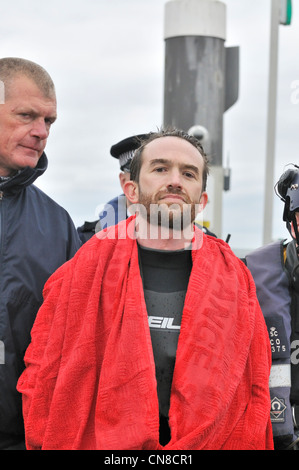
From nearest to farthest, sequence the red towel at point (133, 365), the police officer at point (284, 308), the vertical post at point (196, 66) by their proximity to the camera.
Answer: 1. the red towel at point (133, 365)
2. the police officer at point (284, 308)
3. the vertical post at point (196, 66)

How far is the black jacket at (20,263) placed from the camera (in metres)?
3.61

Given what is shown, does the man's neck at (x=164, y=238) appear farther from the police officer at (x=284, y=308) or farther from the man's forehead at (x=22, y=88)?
the man's forehead at (x=22, y=88)

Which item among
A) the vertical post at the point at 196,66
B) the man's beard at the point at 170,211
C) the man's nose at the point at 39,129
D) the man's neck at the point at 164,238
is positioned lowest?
the man's neck at the point at 164,238

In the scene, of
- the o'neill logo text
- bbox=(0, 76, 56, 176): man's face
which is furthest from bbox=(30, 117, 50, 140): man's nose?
the o'neill logo text

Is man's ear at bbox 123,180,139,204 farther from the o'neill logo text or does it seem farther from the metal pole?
the metal pole

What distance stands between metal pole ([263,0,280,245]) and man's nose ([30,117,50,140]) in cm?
543

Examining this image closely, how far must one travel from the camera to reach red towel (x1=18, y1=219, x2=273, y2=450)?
3.13m

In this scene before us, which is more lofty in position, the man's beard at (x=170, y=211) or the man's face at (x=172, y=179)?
the man's face at (x=172, y=179)

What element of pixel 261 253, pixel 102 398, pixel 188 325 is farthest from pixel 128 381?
pixel 261 253

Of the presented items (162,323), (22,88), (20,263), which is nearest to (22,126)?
(22,88)

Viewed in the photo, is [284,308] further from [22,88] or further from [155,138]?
[22,88]

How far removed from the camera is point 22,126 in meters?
3.80

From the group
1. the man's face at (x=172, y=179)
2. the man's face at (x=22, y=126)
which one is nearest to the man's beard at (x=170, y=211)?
the man's face at (x=172, y=179)

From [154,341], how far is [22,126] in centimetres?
118
